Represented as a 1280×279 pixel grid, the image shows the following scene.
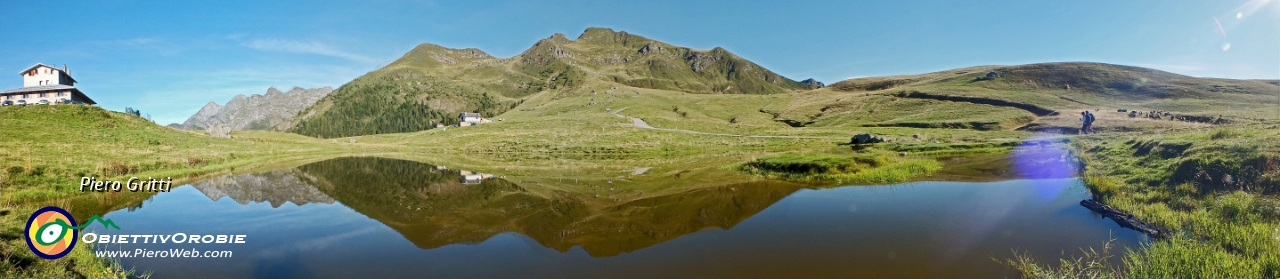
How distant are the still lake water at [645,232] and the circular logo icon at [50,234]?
0.93 meters

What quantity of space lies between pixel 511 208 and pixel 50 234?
9.55 metres

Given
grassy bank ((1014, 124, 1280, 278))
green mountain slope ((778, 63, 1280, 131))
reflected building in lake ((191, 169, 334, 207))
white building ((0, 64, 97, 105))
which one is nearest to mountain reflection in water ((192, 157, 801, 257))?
reflected building in lake ((191, 169, 334, 207))

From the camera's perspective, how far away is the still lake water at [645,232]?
26.7 ft

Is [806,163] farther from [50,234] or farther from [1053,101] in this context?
[1053,101]

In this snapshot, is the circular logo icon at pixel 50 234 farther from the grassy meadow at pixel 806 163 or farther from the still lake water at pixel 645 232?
the still lake water at pixel 645 232

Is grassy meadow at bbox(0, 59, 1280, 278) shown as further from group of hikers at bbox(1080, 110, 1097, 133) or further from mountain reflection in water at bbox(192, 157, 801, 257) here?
group of hikers at bbox(1080, 110, 1097, 133)

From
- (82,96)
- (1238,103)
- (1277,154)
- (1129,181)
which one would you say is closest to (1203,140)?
(1129,181)

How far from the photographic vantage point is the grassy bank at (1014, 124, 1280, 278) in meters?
6.67

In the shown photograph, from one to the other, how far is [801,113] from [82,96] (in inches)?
4805

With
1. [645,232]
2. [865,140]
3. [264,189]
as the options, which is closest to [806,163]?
[645,232]

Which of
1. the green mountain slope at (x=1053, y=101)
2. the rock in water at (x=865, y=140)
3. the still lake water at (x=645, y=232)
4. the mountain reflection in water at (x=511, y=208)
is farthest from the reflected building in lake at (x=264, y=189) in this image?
the green mountain slope at (x=1053, y=101)

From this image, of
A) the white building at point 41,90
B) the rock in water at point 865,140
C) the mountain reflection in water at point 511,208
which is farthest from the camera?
the rock in water at point 865,140

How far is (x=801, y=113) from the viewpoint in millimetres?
113000

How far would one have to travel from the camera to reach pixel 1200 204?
10258 millimetres
